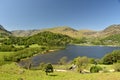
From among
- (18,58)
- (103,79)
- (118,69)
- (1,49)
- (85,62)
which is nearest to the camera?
(103,79)

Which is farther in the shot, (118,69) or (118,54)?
(118,54)

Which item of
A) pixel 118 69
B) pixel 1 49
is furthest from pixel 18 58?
pixel 118 69

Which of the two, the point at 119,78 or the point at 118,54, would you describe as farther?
the point at 118,54

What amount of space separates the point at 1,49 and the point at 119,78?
140 m

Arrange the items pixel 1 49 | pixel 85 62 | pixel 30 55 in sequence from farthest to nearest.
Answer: pixel 1 49 → pixel 30 55 → pixel 85 62

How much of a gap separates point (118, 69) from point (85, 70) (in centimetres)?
1232

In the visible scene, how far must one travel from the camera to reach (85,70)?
7394 centimetres

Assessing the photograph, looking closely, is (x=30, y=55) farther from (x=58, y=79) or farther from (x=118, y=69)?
(x=58, y=79)

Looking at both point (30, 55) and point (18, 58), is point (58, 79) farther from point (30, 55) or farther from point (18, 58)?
point (30, 55)

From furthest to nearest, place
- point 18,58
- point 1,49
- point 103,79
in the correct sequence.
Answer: point 1,49
point 18,58
point 103,79

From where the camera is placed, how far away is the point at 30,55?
153m

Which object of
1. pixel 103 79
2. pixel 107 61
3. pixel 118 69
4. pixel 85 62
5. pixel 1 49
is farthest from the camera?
pixel 1 49

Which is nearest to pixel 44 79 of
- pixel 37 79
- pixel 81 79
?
pixel 37 79

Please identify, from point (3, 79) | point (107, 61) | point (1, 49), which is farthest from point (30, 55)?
point (3, 79)
